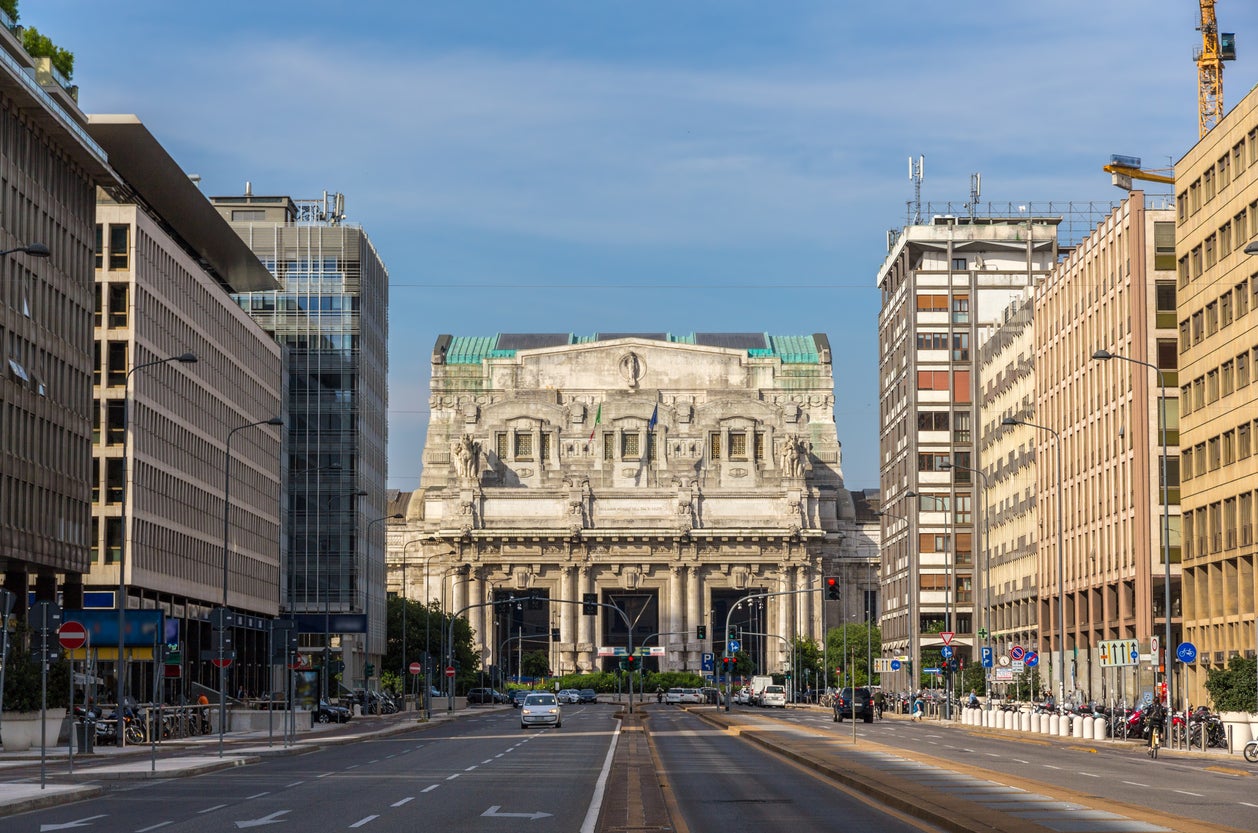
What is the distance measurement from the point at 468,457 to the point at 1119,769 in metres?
150

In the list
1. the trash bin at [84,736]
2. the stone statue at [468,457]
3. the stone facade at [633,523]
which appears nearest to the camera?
the trash bin at [84,736]

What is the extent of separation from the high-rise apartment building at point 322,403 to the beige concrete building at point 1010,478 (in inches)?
1647

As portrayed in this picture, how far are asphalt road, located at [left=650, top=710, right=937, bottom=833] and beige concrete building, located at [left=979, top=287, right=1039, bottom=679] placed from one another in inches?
2317

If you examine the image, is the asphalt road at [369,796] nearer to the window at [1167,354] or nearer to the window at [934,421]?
the window at [1167,354]

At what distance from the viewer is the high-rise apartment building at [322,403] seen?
127188 millimetres

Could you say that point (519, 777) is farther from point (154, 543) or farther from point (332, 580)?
point (332, 580)

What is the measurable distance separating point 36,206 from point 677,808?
151ft

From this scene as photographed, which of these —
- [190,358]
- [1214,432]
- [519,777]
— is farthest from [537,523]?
[519,777]

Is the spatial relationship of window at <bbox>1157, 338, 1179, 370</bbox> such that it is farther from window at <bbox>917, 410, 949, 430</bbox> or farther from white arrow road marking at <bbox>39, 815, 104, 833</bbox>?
white arrow road marking at <bbox>39, 815, 104, 833</bbox>

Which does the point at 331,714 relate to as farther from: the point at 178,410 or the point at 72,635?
the point at 72,635

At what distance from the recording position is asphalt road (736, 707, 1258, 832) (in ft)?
97.4

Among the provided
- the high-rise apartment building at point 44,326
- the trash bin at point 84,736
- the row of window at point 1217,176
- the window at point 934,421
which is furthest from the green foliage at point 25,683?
the window at point 934,421

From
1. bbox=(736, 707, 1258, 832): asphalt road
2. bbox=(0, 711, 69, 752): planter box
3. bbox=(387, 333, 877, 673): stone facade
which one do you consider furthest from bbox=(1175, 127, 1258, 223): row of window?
bbox=(387, 333, 877, 673): stone facade

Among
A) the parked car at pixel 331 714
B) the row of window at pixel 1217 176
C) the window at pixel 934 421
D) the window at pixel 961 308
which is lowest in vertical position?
the parked car at pixel 331 714
